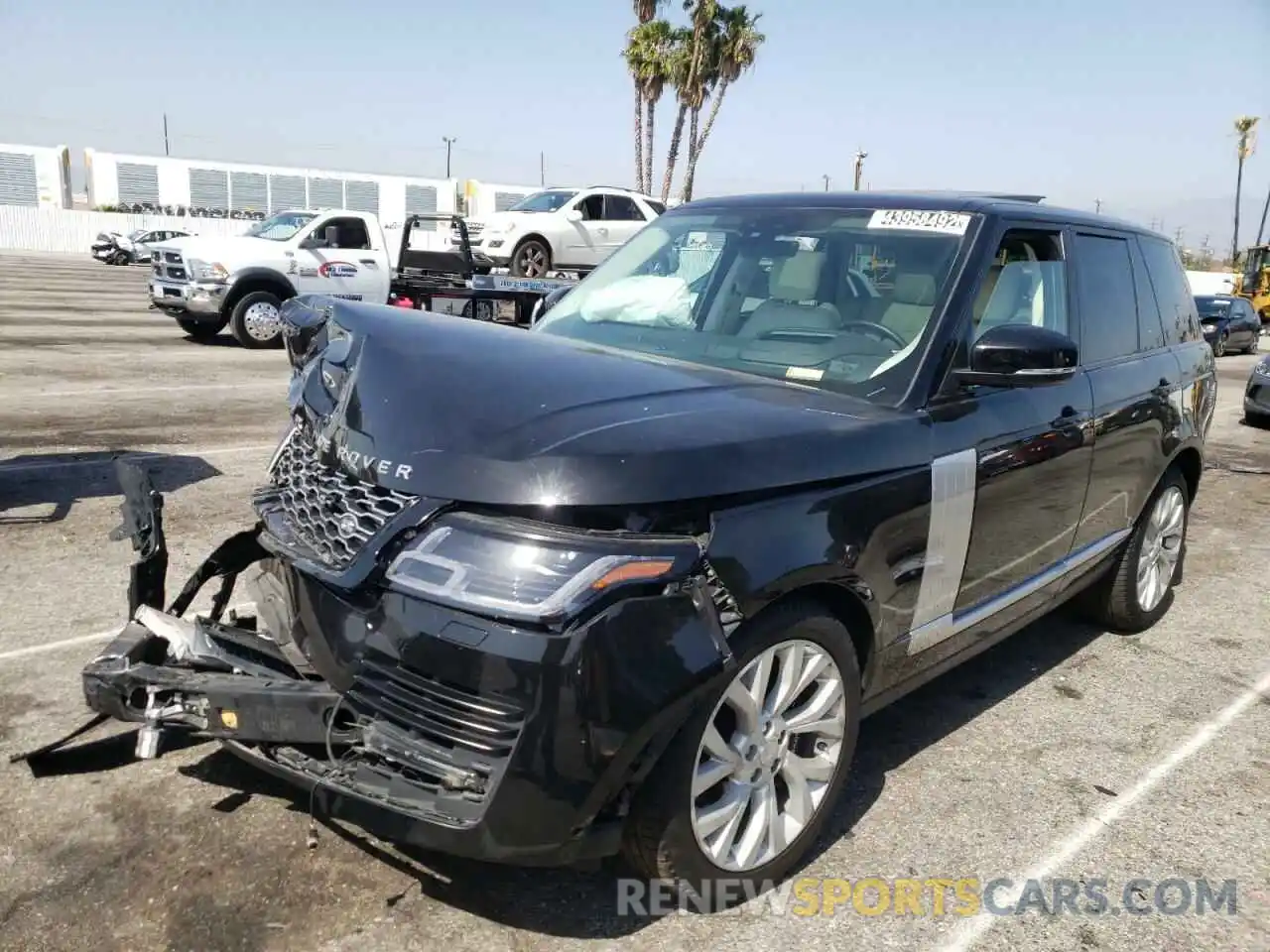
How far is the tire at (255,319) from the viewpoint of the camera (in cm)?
1495

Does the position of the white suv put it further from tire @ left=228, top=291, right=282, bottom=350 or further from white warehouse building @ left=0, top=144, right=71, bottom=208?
white warehouse building @ left=0, top=144, right=71, bottom=208

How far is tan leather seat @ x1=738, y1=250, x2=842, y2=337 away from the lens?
3607 mm

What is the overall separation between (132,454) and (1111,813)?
Result: 690 cm

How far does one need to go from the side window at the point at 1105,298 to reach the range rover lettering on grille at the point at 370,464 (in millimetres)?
2932

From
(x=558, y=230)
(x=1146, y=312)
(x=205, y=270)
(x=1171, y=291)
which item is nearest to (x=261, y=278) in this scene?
(x=205, y=270)

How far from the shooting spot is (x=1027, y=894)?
9.52 feet

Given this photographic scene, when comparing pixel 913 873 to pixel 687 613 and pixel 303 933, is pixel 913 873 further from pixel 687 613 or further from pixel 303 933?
pixel 303 933

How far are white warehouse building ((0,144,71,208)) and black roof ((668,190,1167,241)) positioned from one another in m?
64.0

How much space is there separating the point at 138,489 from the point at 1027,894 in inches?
110

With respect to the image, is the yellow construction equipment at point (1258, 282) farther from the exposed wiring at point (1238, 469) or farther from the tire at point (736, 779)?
the tire at point (736, 779)

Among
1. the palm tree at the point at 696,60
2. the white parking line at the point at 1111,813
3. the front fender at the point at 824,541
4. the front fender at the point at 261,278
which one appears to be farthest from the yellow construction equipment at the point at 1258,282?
the front fender at the point at 824,541

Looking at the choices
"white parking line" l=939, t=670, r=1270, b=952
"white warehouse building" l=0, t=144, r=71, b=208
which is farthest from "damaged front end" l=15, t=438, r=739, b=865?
"white warehouse building" l=0, t=144, r=71, b=208

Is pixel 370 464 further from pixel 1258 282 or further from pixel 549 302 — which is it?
pixel 1258 282

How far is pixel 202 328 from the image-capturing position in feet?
51.1
